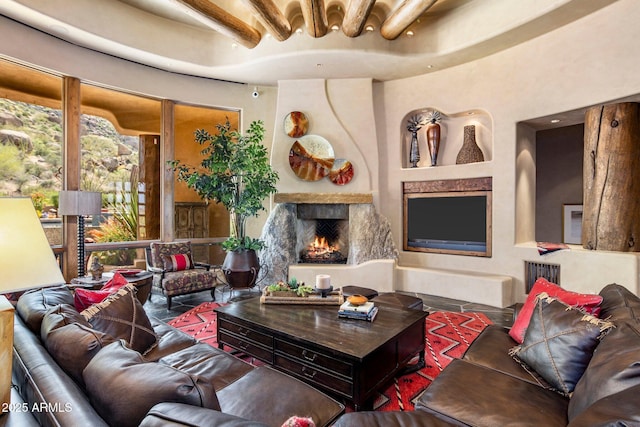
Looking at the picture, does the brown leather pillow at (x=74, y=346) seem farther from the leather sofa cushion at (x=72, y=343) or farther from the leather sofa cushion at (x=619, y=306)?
the leather sofa cushion at (x=619, y=306)

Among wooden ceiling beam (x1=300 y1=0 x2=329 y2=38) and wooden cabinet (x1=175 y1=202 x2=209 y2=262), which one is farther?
wooden cabinet (x1=175 y1=202 x2=209 y2=262)

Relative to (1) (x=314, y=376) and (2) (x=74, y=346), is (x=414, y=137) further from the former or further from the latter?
(2) (x=74, y=346)

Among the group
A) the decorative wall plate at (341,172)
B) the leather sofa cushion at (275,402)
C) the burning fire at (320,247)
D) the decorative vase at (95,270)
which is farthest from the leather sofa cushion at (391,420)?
the decorative wall plate at (341,172)

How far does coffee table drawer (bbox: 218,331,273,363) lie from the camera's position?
2.36 m

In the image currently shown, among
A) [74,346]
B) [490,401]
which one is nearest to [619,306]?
[490,401]

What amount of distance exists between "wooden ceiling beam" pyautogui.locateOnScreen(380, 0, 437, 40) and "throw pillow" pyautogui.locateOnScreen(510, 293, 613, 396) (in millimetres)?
3305

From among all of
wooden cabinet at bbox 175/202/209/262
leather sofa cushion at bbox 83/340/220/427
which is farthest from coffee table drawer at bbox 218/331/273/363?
wooden cabinet at bbox 175/202/209/262

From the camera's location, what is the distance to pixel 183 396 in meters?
0.96

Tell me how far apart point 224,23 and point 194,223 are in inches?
129

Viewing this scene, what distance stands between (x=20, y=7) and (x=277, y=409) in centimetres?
481

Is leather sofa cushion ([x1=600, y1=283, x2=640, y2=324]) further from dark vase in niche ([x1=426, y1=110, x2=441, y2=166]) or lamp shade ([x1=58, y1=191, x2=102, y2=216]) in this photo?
lamp shade ([x1=58, y1=191, x2=102, y2=216])

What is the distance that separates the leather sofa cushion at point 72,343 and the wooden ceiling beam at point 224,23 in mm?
3478

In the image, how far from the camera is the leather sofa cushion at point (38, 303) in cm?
157

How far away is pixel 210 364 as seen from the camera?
1824mm
